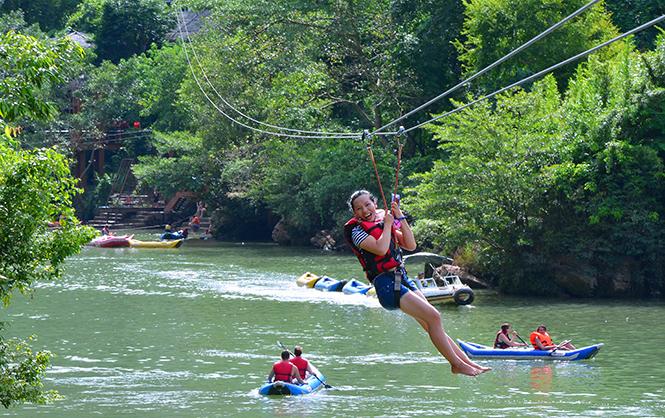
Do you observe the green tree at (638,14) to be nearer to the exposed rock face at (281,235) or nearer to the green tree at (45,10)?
the exposed rock face at (281,235)

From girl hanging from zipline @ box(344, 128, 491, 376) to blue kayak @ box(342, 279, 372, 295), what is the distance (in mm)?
23039

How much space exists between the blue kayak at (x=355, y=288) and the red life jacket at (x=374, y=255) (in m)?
23.0

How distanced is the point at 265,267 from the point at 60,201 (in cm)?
3098

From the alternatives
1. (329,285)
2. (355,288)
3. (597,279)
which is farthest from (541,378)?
(329,285)

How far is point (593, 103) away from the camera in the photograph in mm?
29375

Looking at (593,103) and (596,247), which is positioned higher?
(593,103)

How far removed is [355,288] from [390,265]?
78.2ft

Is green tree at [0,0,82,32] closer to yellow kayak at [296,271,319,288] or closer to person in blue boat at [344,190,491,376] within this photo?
yellow kayak at [296,271,319,288]

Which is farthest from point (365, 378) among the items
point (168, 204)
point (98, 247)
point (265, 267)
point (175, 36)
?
point (175, 36)

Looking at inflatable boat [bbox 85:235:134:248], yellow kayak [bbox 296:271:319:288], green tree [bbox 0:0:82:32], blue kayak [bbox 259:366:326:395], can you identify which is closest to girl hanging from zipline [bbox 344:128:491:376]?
blue kayak [bbox 259:366:326:395]

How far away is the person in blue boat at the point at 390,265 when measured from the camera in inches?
312

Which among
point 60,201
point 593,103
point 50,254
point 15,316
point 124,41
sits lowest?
point 15,316

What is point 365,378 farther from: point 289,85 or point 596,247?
point 289,85

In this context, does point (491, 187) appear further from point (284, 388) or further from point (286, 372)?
point (284, 388)
